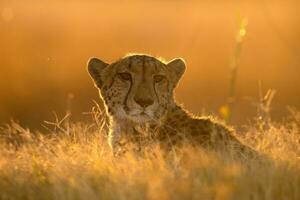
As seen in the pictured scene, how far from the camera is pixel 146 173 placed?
594cm

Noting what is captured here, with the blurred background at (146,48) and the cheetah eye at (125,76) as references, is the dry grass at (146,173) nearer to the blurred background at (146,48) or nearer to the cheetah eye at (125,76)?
the cheetah eye at (125,76)

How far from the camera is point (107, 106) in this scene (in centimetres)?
739

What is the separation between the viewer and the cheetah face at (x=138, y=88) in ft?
23.3

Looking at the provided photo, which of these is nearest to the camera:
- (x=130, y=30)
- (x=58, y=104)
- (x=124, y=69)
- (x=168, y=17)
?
(x=124, y=69)

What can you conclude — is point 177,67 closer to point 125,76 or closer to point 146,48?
point 125,76

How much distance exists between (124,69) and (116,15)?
2468 cm

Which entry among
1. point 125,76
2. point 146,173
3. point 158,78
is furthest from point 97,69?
point 146,173

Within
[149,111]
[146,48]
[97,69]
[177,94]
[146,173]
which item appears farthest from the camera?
[146,48]

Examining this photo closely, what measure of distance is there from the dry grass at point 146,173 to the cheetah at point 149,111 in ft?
0.80

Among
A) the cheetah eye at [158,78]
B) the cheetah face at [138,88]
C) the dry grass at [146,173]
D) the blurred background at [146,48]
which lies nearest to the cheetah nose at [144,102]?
the cheetah face at [138,88]

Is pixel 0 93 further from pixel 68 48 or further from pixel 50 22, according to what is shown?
pixel 50 22

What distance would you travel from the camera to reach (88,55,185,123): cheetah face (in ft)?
23.3

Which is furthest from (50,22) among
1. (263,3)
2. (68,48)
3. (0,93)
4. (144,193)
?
(144,193)

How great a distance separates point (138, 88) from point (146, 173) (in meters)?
1.36
